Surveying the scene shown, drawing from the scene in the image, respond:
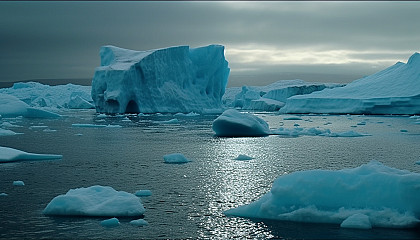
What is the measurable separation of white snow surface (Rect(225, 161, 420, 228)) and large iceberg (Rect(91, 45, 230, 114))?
32488 millimetres

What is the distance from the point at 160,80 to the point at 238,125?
860 inches

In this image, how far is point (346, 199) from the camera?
610 cm

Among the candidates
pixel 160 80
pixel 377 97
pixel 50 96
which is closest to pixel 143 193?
pixel 160 80

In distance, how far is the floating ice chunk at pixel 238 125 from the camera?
758 inches

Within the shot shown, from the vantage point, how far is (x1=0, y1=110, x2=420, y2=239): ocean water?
18.5ft

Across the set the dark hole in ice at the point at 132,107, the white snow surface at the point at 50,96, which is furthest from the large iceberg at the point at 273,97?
the white snow surface at the point at 50,96

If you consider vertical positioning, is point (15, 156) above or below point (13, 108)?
below

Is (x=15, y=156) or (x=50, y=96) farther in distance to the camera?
(x=50, y=96)

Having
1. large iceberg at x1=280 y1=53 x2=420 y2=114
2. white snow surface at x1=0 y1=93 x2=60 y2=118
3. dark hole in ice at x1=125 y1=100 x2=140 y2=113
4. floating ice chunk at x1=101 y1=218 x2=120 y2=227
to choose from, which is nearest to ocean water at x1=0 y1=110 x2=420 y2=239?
floating ice chunk at x1=101 y1=218 x2=120 y2=227

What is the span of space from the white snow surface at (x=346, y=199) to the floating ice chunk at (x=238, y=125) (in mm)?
12716

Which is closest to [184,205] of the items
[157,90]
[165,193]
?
[165,193]

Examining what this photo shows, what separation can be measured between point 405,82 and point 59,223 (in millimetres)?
40191

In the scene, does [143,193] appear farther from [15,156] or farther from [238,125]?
[238,125]

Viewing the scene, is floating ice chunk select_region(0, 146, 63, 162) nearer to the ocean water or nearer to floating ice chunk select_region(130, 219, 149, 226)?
the ocean water
